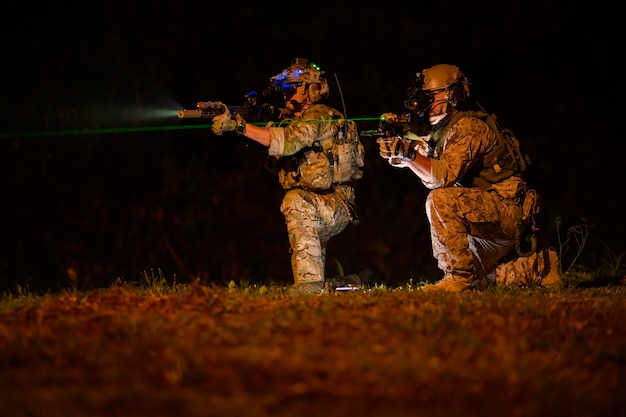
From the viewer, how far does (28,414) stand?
13.1 ft

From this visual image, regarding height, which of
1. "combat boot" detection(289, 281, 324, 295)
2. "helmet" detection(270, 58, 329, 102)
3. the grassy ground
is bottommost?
"combat boot" detection(289, 281, 324, 295)

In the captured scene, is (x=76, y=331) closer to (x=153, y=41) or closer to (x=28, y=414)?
(x=28, y=414)

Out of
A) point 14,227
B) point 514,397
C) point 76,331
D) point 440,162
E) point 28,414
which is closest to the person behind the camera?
point 28,414

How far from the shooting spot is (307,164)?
8.55 m

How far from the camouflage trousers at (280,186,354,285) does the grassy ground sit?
1.62 m

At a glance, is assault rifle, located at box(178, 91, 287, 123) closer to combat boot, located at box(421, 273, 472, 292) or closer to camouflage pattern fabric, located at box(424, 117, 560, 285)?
camouflage pattern fabric, located at box(424, 117, 560, 285)

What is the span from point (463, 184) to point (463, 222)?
73cm

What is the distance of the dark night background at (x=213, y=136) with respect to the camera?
14.0 meters

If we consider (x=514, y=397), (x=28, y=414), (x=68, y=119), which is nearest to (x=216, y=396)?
(x=28, y=414)

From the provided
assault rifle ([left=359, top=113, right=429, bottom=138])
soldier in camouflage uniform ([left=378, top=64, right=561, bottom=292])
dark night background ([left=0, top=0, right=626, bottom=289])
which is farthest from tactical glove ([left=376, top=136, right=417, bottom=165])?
dark night background ([left=0, top=0, right=626, bottom=289])

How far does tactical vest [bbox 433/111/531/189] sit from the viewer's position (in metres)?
8.54

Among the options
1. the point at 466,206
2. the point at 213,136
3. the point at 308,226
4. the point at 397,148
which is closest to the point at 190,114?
the point at 308,226

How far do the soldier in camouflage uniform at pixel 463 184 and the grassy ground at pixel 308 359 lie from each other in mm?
1607

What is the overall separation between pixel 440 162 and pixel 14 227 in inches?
313
